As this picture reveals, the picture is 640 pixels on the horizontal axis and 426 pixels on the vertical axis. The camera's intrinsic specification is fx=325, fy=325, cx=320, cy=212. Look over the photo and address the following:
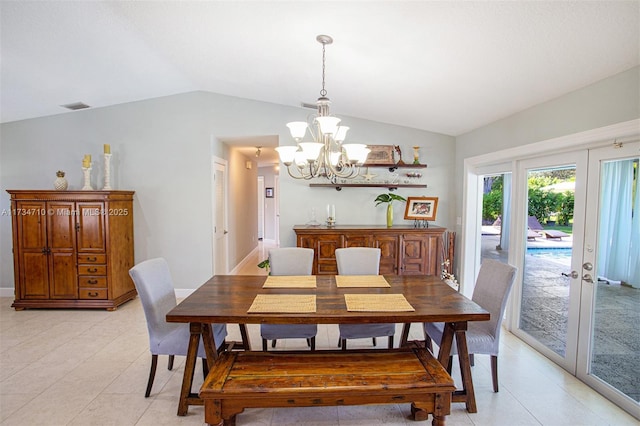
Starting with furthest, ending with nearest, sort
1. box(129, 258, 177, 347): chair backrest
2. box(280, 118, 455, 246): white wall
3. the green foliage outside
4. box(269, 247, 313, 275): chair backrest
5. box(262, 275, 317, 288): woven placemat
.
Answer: box(280, 118, 455, 246): white wall, box(269, 247, 313, 275): chair backrest, the green foliage outside, box(262, 275, 317, 288): woven placemat, box(129, 258, 177, 347): chair backrest

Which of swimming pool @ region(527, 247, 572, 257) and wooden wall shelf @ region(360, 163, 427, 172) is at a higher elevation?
wooden wall shelf @ region(360, 163, 427, 172)

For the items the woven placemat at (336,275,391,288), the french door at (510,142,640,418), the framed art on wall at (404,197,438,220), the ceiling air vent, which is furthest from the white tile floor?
the ceiling air vent

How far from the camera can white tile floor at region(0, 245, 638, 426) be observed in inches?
84.2

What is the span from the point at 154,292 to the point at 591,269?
3302mm

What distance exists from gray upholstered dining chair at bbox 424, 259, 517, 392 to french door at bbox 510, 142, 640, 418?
726 mm

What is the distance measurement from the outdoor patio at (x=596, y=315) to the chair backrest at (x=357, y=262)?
1548mm

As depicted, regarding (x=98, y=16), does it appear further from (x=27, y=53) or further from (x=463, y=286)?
(x=463, y=286)

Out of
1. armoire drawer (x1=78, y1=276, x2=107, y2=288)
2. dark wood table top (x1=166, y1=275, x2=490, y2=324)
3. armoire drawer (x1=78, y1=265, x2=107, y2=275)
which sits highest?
dark wood table top (x1=166, y1=275, x2=490, y2=324)

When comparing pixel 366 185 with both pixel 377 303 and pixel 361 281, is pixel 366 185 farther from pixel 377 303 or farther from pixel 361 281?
pixel 377 303

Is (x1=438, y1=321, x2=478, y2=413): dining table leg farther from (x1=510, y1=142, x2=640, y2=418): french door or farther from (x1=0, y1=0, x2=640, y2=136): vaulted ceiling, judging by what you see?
(x1=0, y1=0, x2=640, y2=136): vaulted ceiling

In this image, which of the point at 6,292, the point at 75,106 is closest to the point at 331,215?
the point at 75,106

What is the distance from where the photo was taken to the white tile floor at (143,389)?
214cm

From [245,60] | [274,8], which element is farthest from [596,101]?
[245,60]

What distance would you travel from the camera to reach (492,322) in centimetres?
240
